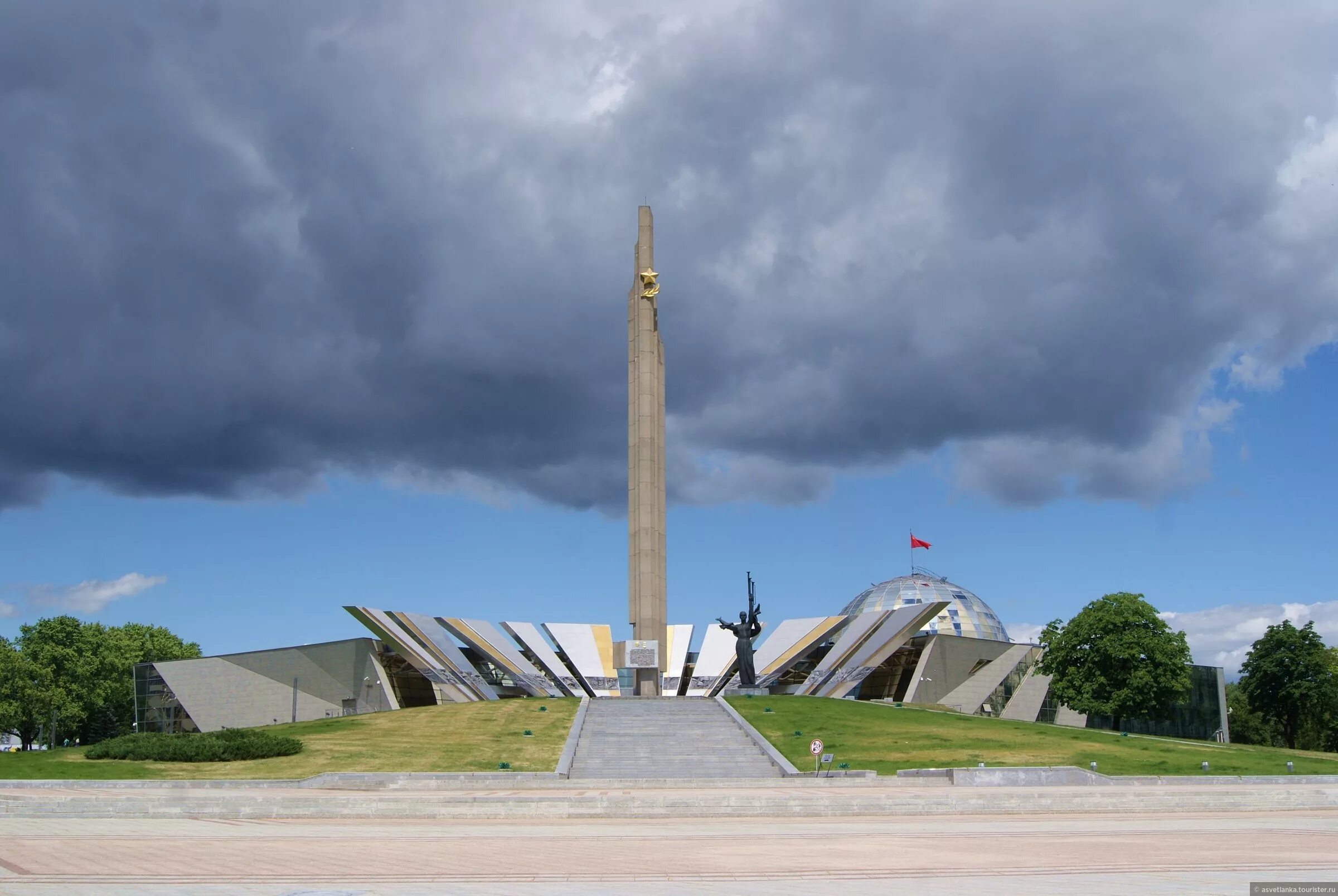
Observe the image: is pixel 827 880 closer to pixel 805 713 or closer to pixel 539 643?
pixel 805 713

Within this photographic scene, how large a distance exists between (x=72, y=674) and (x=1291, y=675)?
5872 cm

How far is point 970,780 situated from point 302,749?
17.5m

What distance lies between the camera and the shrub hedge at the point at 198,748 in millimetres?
27594

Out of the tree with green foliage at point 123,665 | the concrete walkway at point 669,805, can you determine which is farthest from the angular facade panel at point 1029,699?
the tree with green foliage at point 123,665

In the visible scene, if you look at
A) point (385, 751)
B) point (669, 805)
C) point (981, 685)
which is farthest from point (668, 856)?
point (981, 685)

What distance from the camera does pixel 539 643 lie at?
1881 inches

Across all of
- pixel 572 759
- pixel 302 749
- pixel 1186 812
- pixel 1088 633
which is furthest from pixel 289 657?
pixel 1186 812

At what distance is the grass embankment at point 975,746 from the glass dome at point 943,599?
19.1 m

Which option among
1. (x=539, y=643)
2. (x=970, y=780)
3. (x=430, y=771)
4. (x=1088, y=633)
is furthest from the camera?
(x=539, y=643)

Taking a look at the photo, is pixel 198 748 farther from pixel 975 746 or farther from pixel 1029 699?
pixel 1029 699

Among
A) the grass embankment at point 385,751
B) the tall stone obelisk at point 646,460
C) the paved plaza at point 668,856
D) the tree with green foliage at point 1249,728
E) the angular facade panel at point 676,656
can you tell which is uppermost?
the tall stone obelisk at point 646,460

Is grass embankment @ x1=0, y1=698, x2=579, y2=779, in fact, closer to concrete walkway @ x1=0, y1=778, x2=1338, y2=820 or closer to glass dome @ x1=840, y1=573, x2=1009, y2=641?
concrete walkway @ x1=0, y1=778, x2=1338, y2=820

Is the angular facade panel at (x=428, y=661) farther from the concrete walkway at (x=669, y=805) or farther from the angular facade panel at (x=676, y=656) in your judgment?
the concrete walkway at (x=669, y=805)

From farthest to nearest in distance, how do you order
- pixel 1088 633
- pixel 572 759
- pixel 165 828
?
pixel 1088 633 < pixel 572 759 < pixel 165 828
